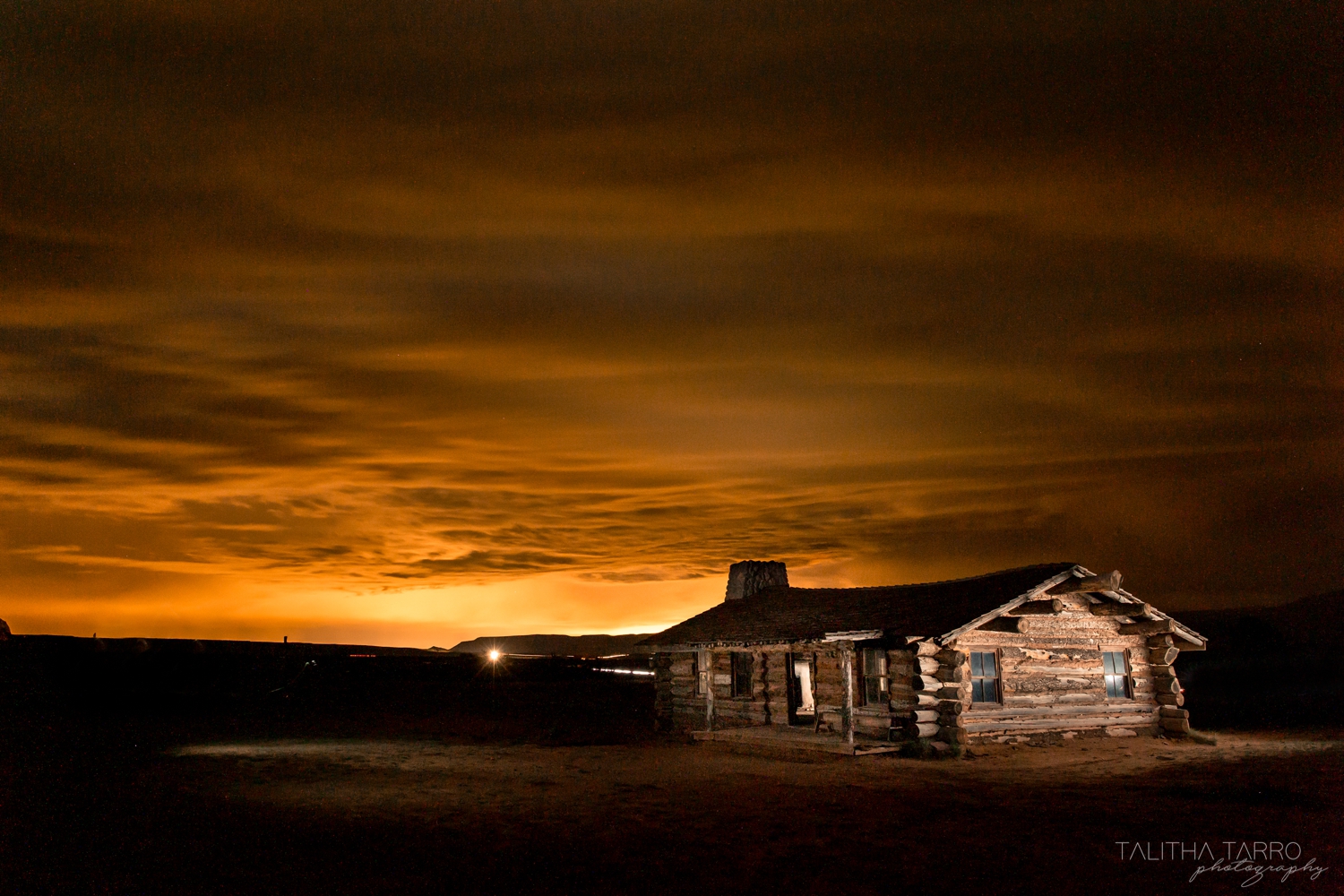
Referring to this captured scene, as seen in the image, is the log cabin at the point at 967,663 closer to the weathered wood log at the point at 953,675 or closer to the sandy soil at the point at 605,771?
the weathered wood log at the point at 953,675

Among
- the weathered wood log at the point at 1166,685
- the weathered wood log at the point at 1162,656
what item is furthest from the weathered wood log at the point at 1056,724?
the weathered wood log at the point at 1162,656

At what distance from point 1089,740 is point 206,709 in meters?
35.6

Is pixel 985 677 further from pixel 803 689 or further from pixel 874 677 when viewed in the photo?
pixel 803 689

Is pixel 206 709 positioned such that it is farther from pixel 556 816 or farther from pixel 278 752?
pixel 556 816

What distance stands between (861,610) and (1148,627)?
736cm

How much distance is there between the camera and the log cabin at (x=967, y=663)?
21750mm

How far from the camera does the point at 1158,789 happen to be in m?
15.5

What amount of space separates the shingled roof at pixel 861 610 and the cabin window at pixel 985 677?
1.34 m

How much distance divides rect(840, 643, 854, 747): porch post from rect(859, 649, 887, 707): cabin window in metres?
0.77

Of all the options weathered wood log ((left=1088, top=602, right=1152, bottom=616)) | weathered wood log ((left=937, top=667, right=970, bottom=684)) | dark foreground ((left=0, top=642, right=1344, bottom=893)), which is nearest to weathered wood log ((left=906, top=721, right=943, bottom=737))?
dark foreground ((left=0, top=642, right=1344, bottom=893))

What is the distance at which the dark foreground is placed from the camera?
398 inches

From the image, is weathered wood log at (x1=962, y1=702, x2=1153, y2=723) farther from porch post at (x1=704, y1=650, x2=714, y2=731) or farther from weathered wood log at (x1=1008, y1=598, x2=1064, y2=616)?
porch post at (x1=704, y1=650, x2=714, y2=731)

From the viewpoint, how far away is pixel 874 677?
23.2m

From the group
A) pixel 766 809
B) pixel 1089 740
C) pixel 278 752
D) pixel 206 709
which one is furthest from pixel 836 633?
pixel 206 709
